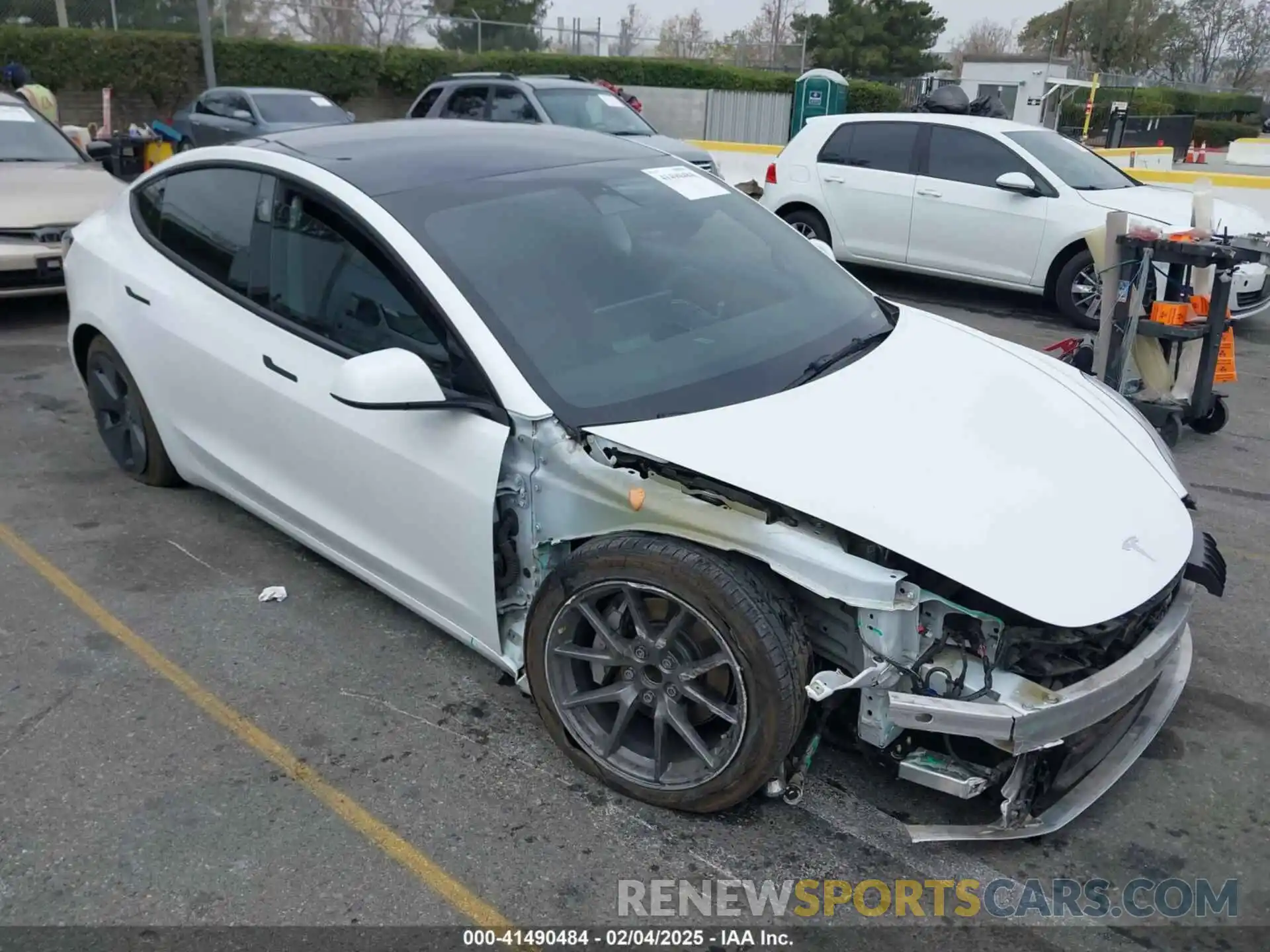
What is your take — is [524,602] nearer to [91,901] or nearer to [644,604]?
[644,604]

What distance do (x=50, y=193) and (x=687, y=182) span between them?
19.9 ft

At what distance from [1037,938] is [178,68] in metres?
25.0

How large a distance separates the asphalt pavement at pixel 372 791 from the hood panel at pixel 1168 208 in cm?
479

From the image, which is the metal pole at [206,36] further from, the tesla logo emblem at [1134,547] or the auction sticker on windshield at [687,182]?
the tesla logo emblem at [1134,547]

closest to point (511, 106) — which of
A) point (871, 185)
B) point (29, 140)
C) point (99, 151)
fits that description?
point (99, 151)

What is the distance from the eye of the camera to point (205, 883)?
2.58 metres

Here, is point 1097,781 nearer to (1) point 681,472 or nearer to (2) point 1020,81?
(1) point 681,472

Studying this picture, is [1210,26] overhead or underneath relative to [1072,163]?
overhead

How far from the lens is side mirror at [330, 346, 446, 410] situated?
279cm

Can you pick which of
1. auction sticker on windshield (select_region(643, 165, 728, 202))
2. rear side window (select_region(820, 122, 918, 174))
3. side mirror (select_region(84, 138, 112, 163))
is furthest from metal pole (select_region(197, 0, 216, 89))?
auction sticker on windshield (select_region(643, 165, 728, 202))

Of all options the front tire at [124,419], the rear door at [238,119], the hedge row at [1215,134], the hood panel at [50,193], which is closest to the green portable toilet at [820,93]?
the rear door at [238,119]

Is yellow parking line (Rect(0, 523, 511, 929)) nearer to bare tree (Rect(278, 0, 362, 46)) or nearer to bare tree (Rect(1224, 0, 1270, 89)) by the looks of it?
bare tree (Rect(278, 0, 362, 46))

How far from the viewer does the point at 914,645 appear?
2494 millimetres

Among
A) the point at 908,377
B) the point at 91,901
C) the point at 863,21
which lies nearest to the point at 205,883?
the point at 91,901
